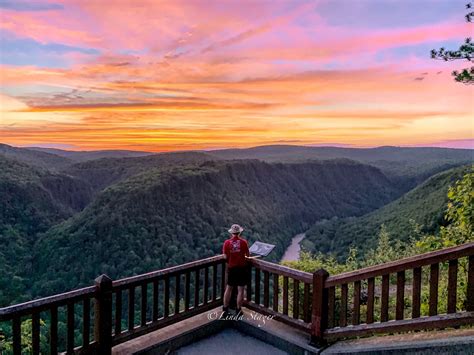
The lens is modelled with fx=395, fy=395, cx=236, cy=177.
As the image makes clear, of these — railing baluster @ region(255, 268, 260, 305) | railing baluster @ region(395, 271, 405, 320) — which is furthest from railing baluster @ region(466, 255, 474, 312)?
railing baluster @ region(255, 268, 260, 305)

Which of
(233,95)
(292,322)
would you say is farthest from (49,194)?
(292,322)

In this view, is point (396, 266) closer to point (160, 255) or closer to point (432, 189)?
point (432, 189)

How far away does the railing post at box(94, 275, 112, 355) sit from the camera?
4.30 metres

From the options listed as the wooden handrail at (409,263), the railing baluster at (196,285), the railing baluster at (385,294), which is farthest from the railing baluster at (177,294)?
the railing baluster at (385,294)

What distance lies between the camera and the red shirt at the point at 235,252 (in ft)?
17.8

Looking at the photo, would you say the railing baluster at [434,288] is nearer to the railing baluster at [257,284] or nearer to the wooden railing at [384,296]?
the wooden railing at [384,296]

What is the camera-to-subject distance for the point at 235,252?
5.43 metres

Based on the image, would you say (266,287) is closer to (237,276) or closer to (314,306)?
(237,276)

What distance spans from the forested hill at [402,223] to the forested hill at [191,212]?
6924 mm

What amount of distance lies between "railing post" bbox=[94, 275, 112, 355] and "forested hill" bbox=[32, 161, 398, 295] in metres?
37.3

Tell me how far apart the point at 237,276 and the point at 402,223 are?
3155 centimetres

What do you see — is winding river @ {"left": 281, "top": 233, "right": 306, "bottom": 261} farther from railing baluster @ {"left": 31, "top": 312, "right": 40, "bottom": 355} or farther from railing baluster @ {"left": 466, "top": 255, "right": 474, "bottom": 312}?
railing baluster @ {"left": 31, "top": 312, "right": 40, "bottom": 355}

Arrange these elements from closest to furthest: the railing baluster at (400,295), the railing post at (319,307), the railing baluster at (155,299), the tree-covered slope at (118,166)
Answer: the railing baluster at (400,295), the railing post at (319,307), the railing baluster at (155,299), the tree-covered slope at (118,166)
